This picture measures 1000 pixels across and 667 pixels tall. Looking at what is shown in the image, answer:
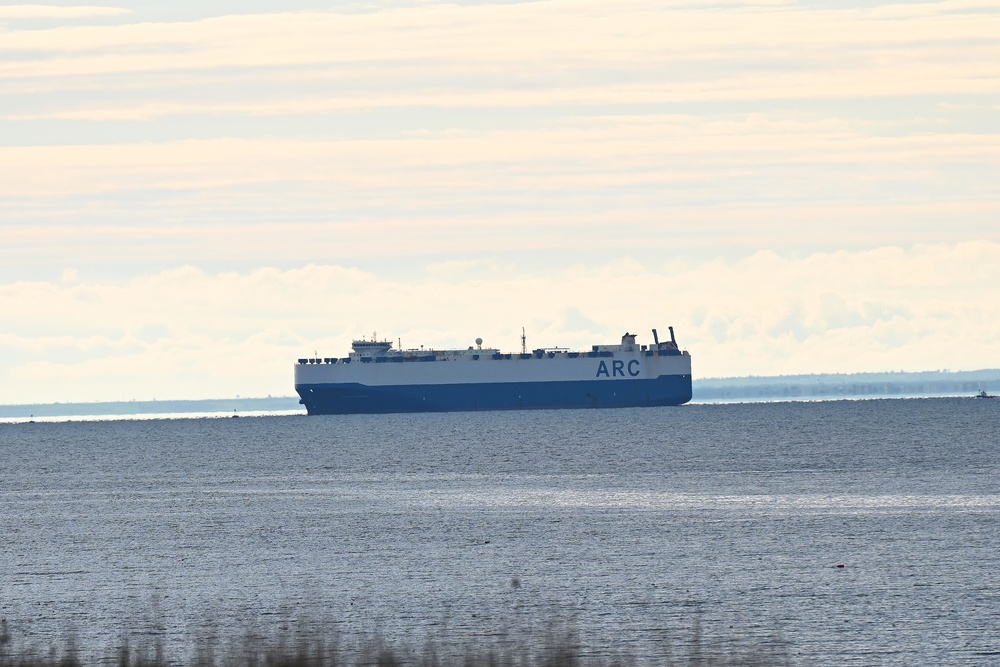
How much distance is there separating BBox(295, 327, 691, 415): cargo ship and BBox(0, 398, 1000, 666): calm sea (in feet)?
271

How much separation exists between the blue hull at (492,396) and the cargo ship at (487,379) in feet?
0.37

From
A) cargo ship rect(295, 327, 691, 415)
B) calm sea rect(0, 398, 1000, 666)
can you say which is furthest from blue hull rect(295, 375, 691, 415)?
calm sea rect(0, 398, 1000, 666)

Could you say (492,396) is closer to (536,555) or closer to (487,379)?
(487,379)

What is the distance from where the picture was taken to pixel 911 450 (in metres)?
94.6

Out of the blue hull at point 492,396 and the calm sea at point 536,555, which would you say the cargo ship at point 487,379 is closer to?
the blue hull at point 492,396

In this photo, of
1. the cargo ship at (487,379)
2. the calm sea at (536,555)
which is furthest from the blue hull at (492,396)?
the calm sea at (536,555)

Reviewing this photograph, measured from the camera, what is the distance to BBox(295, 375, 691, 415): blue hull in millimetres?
176125

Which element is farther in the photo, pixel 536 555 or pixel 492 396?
pixel 492 396

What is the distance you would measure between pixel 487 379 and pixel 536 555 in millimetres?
135335

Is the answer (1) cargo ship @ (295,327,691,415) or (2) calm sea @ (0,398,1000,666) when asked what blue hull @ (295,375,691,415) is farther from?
(2) calm sea @ (0,398,1000,666)

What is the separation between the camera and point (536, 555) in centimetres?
4131

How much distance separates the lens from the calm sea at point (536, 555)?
95.7 feet

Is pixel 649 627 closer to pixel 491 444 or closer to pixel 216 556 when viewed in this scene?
pixel 216 556

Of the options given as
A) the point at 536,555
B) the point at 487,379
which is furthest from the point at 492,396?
the point at 536,555
